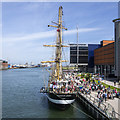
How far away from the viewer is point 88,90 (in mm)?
25609

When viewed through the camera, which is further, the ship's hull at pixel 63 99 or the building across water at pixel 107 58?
the building across water at pixel 107 58

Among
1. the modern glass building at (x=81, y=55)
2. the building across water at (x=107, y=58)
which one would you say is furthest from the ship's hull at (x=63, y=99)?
the modern glass building at (x=81, y=55)

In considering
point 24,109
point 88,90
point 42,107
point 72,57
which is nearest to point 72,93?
point 88,90

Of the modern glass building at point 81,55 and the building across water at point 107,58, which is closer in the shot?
the building across water at point 107,58

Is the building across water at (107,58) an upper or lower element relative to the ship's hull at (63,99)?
upper

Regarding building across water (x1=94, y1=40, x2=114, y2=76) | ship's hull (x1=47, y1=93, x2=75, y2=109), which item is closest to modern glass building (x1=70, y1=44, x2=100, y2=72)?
building across water (x1=94, y1=40, x2=114, y2=76)

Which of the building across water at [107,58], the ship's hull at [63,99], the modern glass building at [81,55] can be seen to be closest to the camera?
the ship's hull at [63,99]

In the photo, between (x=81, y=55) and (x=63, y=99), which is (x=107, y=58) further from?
(x=81, y=55)

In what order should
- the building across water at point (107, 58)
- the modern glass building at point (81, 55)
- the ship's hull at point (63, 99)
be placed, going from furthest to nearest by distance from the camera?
the modern glass building at point (81, 55)
the building across water at point (107, 58)
the ship's hull at point (63, 99)

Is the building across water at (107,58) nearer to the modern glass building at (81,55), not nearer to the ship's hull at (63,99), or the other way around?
the modern glass building at (81,55)

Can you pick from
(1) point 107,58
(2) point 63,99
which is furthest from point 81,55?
(2) point 63,99

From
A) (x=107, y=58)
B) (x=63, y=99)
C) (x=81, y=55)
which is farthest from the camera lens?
(x=81, y=55)

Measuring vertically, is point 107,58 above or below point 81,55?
below

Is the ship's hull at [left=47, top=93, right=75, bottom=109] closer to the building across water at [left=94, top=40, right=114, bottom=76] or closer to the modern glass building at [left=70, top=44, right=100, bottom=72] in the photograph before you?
the building across water at [left=94, top=40, right=114, bottom=76]
